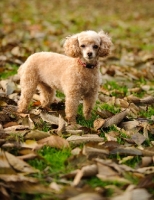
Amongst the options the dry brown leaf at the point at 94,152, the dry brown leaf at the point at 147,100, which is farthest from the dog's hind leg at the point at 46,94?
the dry brown leaf at the point at 94,152

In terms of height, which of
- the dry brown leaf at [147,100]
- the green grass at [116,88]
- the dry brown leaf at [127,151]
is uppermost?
the green grass at [116,88]

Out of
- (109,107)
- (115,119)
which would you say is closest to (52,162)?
(115,119)

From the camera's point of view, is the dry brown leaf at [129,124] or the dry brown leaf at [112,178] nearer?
the dry brown leaf at [112,178]

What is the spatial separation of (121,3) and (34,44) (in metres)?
10.5

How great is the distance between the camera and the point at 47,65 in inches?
199

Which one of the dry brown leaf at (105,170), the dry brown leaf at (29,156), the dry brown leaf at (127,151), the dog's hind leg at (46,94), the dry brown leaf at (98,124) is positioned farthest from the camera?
the dog's hind leg at (46,94)

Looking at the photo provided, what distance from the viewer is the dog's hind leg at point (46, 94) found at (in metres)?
5.46

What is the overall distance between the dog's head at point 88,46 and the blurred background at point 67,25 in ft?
5.51

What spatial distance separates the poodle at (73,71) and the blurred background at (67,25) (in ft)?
4.89

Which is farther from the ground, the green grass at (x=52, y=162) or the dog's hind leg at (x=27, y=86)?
the dog's hind leg at (x=27, y=86)

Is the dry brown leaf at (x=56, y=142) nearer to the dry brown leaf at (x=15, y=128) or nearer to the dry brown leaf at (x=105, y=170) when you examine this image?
the dry brown leaf at (x=15, y=128)

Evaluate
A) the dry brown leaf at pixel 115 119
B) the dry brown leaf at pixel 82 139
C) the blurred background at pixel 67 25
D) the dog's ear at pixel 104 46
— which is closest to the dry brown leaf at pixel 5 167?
the dry brown leaf at pixel 82 139

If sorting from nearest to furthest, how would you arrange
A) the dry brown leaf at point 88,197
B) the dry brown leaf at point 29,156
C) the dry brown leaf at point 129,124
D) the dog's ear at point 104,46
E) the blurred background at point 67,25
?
the dry brown leaf at point 88,197 < the dry brown leaf at point 29,156 < the dry brown leaf at point 129,124 < the dog's ear at point 104,46 < the blurred background at point 67,25

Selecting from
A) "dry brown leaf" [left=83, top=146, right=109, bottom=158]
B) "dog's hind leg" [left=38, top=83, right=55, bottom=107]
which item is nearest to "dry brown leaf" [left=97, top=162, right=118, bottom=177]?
"dry brown leaf" [left=83, top=146, right=109, bottom=158]
